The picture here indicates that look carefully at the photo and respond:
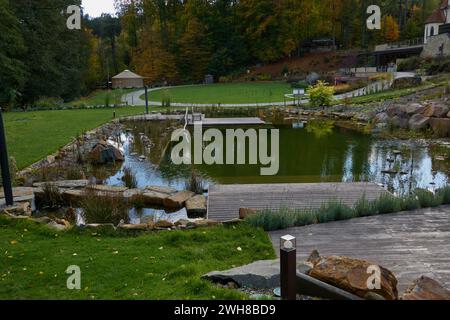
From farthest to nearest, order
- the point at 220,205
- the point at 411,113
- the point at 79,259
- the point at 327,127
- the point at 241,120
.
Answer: the point at 241,120 < the point at 327,127 < the point at 411,113 < the point at 220,205 < the point at 79,259

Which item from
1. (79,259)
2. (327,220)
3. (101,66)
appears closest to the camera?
(79,259)

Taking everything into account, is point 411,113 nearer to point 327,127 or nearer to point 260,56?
point 327,127

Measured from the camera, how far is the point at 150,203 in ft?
23.4

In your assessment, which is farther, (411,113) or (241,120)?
(241,120)

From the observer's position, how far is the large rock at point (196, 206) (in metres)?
6.64

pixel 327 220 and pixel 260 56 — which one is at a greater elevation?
pixel 260 56

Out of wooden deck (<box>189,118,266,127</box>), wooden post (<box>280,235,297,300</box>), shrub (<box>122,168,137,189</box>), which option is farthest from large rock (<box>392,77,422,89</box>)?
wooden post (<box>280,235,297,300</box>)

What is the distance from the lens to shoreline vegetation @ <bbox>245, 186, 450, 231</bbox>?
16.5ft

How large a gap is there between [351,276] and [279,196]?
3.65m

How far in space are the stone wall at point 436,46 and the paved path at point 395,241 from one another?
89.6 ft

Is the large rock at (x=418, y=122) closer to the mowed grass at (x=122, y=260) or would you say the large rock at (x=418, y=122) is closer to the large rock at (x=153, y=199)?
the large rock at (x=153, y=199)

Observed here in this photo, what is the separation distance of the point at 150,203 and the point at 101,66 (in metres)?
36.9
